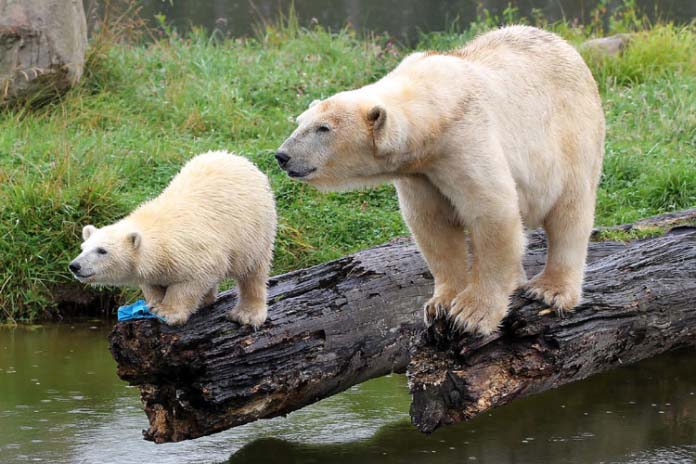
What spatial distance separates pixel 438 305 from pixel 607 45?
775 cm

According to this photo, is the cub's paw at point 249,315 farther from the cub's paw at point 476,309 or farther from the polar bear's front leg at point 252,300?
the cub's paw at point 476,309

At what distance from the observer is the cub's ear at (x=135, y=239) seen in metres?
4.53

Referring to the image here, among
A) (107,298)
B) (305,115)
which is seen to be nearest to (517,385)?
(305,115)

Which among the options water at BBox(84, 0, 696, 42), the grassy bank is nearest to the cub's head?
the grassy bank

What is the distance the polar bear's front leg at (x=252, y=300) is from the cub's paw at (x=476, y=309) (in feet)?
2.90

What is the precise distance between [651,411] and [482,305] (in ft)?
6.78

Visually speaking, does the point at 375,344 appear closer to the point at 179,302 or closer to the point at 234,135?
the point at 179,302

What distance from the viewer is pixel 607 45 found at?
37.7ft

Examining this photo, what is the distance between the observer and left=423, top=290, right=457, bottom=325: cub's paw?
14.7 feet

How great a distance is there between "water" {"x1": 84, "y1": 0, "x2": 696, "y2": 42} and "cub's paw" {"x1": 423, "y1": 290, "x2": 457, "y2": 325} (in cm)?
1280

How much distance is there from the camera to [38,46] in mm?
9812

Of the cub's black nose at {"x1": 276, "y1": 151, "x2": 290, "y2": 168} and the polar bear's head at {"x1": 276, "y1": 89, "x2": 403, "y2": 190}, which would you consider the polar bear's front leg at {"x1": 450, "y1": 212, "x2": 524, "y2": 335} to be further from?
the cub's black nose at {"x1": 276, "y1": 151, "x2": 290, "y2": 168}

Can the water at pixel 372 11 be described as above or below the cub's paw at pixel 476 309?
below

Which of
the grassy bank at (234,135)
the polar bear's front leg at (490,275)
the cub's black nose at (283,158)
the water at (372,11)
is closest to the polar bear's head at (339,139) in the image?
the cub's black nose at (283,158)
